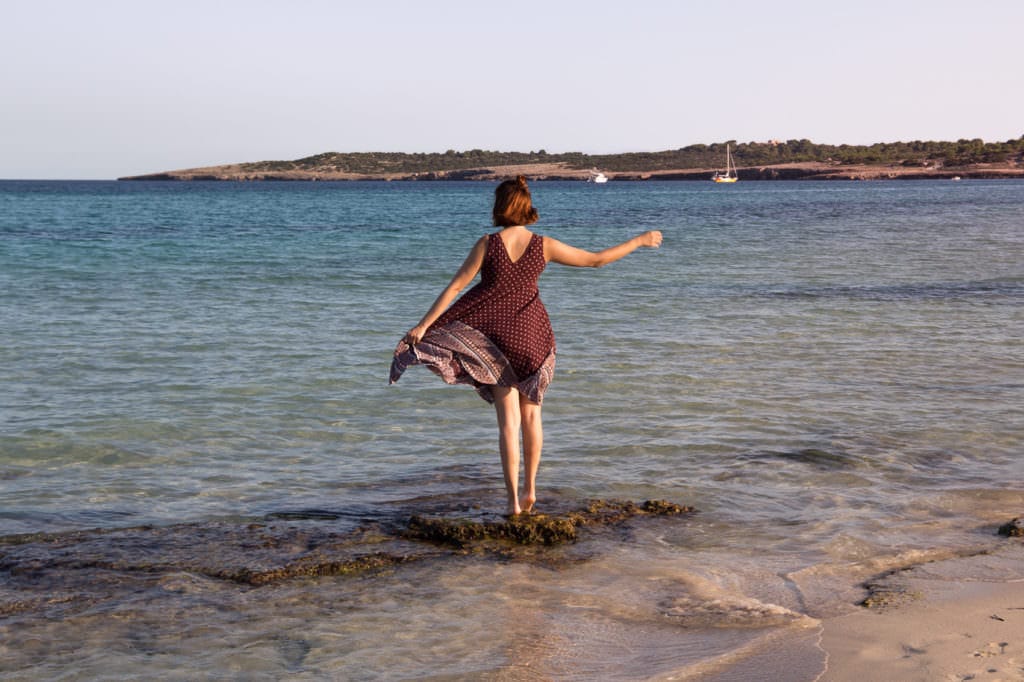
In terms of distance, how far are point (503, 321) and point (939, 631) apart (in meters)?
2.52

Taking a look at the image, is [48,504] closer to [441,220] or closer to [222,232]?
[222,232]

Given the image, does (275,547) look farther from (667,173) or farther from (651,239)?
(667,173)

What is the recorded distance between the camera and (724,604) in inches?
180

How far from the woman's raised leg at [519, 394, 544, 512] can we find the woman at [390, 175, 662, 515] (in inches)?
3.1

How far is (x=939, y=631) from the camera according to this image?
410 cm

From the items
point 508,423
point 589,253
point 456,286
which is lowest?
point 508,423

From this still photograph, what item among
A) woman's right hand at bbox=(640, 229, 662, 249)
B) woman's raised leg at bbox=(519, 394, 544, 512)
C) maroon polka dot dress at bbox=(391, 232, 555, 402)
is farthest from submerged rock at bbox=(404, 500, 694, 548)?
woman's right hand at bbox=(640, 229, 662, 249)

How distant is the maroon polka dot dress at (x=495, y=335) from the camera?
5.47m

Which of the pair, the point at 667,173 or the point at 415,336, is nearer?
the point at 415,336

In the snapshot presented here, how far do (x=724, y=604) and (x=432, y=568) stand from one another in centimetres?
143

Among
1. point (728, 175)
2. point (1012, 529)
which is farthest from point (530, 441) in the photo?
point (728, 175)

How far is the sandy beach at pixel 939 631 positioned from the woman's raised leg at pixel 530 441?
1.93 m

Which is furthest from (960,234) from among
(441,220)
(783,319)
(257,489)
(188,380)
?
(257,489)

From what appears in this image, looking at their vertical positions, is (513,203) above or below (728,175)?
below
